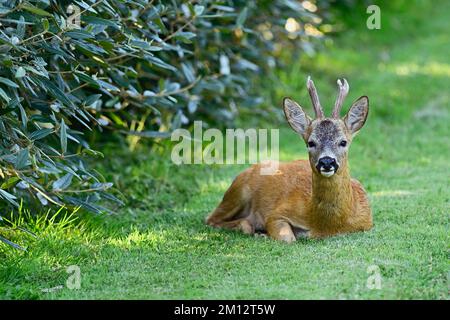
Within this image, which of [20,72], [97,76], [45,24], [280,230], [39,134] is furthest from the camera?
[97,76]

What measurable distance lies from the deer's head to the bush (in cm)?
121

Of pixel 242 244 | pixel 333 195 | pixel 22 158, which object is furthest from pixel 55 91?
pixel 333 195

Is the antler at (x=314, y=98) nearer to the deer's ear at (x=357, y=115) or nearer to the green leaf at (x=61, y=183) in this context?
the deer's ear at (x=357, y=115)

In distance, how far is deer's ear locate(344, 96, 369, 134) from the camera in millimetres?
6977

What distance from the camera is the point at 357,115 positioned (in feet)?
23.1

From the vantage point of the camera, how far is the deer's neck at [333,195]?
684 centimetres

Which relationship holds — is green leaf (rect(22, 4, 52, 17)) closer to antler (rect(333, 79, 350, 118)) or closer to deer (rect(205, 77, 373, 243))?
deer (rect(205, 77, 373, 243))

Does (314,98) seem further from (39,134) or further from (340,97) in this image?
(39,134)

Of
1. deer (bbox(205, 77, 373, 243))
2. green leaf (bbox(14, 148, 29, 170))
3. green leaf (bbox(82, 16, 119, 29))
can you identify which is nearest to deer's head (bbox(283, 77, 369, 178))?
deer (bbox(205, 77, 373, 243))

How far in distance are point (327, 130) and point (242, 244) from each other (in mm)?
1029

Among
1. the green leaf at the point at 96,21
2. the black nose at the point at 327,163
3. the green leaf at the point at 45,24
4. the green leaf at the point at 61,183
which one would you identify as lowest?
the green leaf at the point at 61,183

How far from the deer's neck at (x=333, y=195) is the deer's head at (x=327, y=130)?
9 centimetres

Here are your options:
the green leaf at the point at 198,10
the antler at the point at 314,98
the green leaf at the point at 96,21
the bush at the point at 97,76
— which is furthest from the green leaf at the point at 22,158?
the green leaf at the point at 198,10
